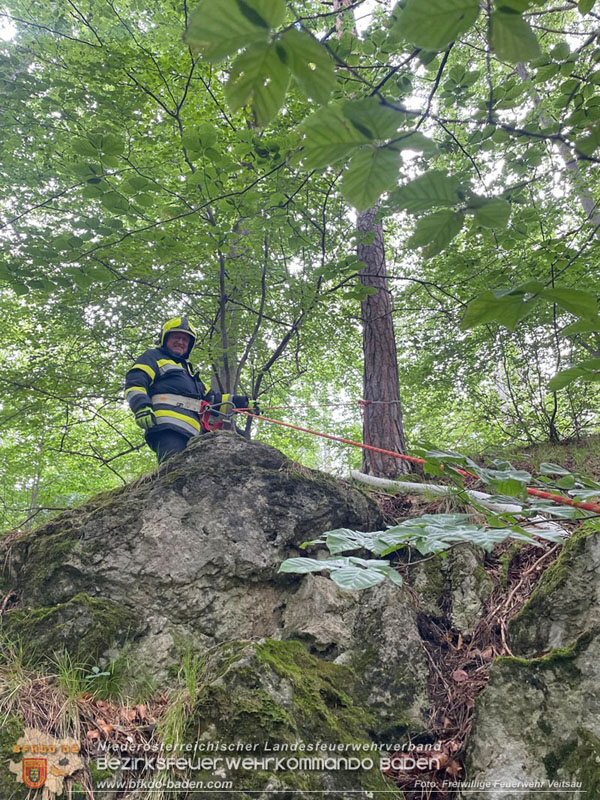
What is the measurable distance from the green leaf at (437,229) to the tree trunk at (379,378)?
351 centimetres

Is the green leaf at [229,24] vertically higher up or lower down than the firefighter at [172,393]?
lower down

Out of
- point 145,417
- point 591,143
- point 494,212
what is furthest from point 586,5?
point 145,417

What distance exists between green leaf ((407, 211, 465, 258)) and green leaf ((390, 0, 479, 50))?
1.01 feet

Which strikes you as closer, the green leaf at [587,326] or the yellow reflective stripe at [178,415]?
the green leaf at [587,326]

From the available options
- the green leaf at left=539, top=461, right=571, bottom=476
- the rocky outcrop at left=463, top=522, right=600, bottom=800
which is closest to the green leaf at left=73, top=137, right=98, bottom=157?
the green leaf at left=539, top=461, right=571, bottom=476

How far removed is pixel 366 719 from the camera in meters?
2.10

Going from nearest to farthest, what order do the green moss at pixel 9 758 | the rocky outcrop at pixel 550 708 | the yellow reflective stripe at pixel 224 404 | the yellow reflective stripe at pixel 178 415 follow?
the green moss at pixel 9 758, the rocky outcrop at pixel 550 708, the yellow reflective stripe at pixel 178 415, the yellow reflective stripe at pixel 224 404

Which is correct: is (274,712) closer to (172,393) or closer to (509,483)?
(509,483)

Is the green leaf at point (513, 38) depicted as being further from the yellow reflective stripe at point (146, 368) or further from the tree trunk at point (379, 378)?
the yellow reflective stripe at point (146, 368)

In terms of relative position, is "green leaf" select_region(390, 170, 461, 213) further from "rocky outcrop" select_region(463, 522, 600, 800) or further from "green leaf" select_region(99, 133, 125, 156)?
"rocky outcrop" select_region(463, 522, 600, 800)

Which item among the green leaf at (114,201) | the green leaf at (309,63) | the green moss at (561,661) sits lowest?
the green moss at (561,661)

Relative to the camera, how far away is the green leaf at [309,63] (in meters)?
0.59

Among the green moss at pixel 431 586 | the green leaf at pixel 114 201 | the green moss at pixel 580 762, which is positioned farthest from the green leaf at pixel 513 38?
the green moss at pixel 431 586

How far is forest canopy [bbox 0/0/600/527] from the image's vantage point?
713 millimetres
